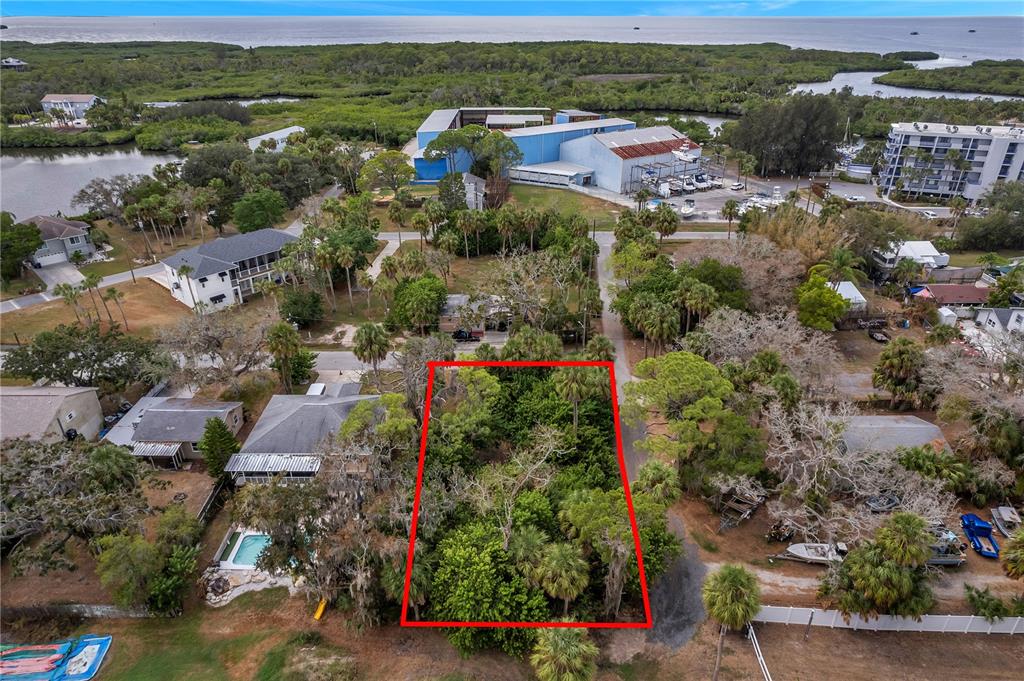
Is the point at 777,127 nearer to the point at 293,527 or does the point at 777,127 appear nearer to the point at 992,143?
the point at 992,143

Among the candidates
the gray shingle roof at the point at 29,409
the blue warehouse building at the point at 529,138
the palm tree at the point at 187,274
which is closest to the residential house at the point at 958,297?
the blue warehouse building at the point at 529,138

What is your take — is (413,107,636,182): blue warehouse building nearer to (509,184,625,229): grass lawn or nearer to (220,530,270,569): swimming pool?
(509,184,625,229): grass lawn

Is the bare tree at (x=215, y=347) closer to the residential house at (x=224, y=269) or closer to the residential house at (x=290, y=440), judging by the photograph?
the residential house at (x=290, y=440)

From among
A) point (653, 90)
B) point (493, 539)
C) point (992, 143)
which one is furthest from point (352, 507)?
point (653, 90)

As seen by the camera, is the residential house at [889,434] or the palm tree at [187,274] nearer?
the residential house at [889,434]

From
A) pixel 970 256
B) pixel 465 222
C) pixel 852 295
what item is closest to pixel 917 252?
pixel 970 256

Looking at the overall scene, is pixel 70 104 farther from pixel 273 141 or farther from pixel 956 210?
pixel 956 210
